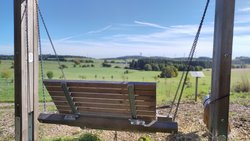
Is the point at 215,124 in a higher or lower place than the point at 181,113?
higher

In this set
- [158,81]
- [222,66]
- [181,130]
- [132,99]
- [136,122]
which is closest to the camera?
[222,66]

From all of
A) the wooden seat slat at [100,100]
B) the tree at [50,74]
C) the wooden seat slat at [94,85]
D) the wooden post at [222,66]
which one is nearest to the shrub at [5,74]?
the tree at [50,74]

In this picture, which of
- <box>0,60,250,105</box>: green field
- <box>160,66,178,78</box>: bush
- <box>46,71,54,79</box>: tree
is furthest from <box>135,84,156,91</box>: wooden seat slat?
<box>46,71,54,79</box>: tree

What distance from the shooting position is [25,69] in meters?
2.99

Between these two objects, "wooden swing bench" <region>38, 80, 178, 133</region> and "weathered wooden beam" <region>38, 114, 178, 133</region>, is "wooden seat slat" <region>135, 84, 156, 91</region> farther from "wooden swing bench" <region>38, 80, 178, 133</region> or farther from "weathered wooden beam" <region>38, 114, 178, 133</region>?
"weathered wooden beam" <region>38, 114, 178, 133</region>

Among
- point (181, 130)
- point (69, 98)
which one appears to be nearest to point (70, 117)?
point (69, 98)

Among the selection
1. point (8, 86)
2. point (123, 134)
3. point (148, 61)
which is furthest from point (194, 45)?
point (8, 86)

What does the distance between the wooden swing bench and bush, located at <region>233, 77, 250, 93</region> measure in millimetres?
7921

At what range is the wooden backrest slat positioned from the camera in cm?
276

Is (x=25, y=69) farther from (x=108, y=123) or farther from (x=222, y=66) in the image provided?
(x=222, y=66)

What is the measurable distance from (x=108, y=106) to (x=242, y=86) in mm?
8485

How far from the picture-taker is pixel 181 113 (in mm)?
5812

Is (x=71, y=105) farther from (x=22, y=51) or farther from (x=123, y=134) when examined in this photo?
(x=123, y=134)

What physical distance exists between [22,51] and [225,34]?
7.05 feet
